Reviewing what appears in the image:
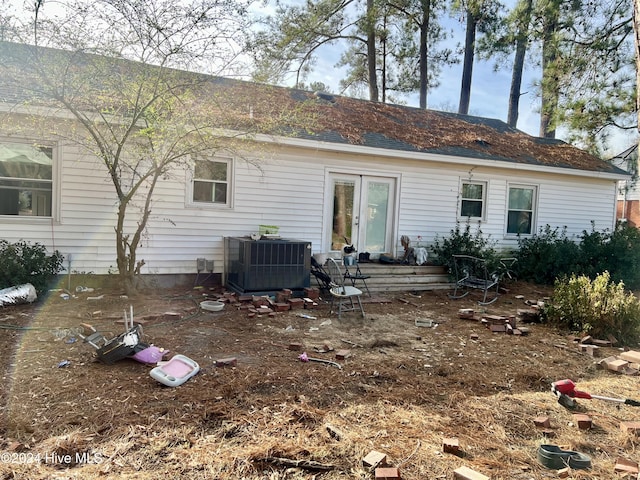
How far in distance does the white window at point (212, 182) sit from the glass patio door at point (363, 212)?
7.44 feet

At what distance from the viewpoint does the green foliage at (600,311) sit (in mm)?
5531

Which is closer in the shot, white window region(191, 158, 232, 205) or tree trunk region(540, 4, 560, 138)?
white window region(191, 158, 232, 205)

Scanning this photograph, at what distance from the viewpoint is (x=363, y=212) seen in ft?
30.9

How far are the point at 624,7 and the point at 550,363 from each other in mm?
11801

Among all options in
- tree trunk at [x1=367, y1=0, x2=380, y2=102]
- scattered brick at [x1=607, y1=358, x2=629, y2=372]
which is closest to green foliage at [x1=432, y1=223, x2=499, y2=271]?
scattered brick at [x1=607, y1=358, x2=629, y2=372]

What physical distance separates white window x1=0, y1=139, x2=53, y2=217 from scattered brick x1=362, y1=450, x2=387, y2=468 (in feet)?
22.3

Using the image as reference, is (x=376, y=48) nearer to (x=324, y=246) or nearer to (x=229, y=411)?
(x=324, y=246)

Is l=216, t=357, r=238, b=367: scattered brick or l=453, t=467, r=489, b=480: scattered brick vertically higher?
l=453, t=467, r=489, b=480: scattered brick

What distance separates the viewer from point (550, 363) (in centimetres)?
463

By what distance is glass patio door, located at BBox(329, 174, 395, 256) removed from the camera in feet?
30.3

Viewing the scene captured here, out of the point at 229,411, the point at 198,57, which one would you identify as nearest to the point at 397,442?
the point at 229,411

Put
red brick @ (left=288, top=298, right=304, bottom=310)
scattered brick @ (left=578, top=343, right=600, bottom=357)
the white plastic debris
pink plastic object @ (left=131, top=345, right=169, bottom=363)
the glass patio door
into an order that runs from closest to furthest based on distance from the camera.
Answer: pink plastic object @ (left=131, top=345, right=169, bottom=363) < scattered brick @ (left=578, top=343, right=600, bottom=357) < the white plastic debris < red brick @ (left=288, top=298, right=304, bottom=310) < the glass patio door

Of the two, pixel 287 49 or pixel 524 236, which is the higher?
pixel 287 49

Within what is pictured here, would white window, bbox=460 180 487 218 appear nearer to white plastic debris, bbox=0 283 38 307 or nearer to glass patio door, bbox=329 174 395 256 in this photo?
glass patio door, bbox=329 174 395 256
